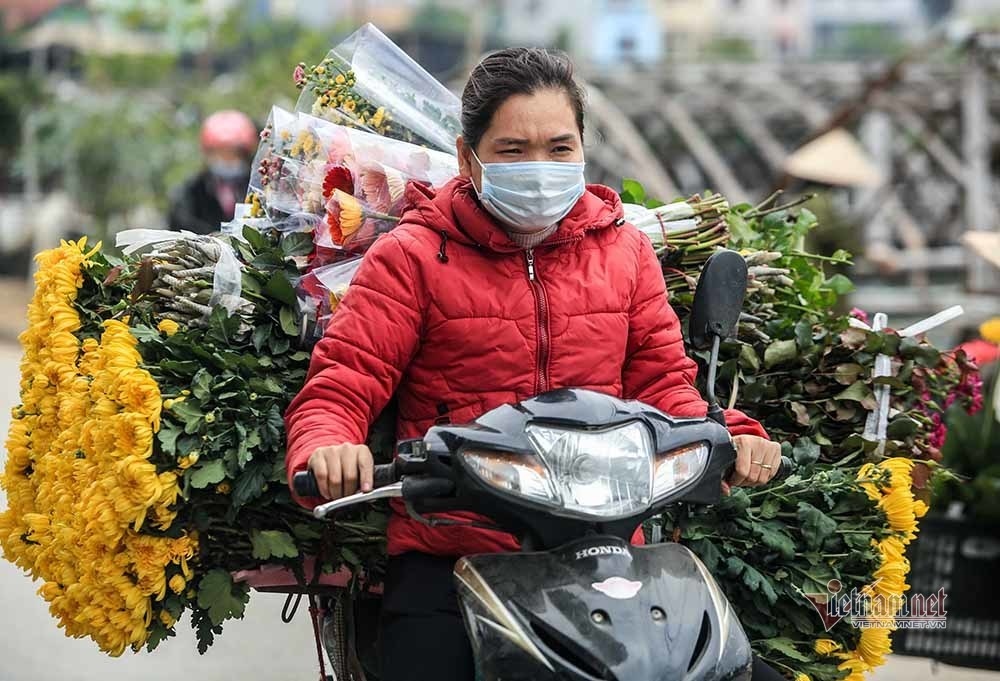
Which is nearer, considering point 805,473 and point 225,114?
point 805,473

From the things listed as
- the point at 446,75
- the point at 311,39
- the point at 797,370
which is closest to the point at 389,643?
the point at 797,370

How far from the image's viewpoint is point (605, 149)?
1670 cm

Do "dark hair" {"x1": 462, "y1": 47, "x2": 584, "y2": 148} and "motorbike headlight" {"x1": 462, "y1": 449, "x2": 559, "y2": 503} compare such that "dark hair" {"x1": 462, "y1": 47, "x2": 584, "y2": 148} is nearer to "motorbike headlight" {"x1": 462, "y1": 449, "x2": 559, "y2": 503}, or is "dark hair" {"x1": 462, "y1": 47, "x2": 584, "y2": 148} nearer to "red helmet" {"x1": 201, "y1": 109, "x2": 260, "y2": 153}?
"motorbike headlight" {"x1": 462, "y1": 449, "x2": 559, "y2": 503}

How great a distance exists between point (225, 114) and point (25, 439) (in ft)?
17.3

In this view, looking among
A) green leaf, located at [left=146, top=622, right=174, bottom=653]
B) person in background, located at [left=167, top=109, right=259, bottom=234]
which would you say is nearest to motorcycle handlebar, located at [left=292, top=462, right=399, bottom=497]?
green leaf, located at [left=146, top=622, right=174, bottom=653]

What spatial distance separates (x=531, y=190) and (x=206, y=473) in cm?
86

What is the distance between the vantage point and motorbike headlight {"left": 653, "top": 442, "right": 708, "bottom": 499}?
7.64 feet

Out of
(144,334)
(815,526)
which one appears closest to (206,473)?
(144,334)

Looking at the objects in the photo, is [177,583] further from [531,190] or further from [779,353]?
[779,353]

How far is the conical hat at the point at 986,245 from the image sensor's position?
5.31 metres

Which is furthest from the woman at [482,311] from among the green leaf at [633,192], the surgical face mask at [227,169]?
the surgical face mask at [227,169]

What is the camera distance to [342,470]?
2.42 m

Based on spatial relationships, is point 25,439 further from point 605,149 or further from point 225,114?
point 605,149

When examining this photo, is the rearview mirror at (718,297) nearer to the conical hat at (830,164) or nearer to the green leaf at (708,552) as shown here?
the green leaf at (708,552)
